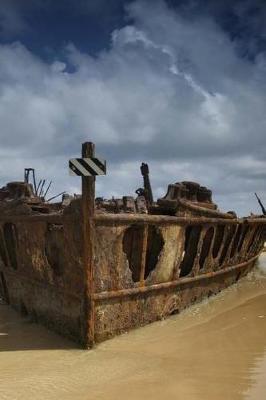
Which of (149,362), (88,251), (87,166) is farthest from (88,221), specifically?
(149,362)

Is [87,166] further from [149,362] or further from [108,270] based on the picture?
[149,362]

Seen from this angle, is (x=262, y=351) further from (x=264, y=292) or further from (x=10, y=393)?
(x=264, y=292)

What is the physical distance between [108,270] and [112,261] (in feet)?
0.43

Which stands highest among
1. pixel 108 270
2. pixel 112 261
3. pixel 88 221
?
pixel 88 221

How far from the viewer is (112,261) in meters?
6.01

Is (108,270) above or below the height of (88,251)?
below

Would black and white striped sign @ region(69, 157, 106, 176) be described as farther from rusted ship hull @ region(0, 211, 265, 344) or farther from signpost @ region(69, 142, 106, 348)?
rusted ship hull @ region(0, 211, 265, 344)

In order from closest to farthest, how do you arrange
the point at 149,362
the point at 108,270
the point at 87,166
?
the point at 149,362 < the point at 87,166 < the point at 108,270

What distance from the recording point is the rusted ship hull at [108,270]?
5859 mm

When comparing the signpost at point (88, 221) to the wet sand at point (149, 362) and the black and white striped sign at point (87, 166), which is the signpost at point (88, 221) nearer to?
the black and white striped sign at point (87, 166)

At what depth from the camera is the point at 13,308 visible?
846cm

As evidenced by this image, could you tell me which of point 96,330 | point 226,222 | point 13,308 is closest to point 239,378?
point 96,330

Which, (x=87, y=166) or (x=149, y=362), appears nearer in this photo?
(x=149, y=362)

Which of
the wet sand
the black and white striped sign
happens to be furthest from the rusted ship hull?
the black and white striped sign
